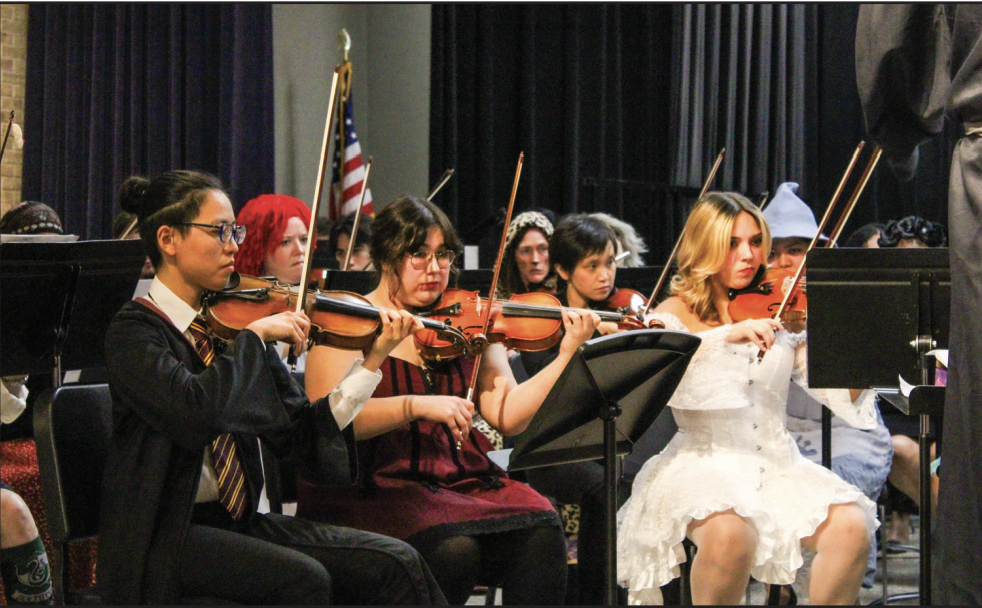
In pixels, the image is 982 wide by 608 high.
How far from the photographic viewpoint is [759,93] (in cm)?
509

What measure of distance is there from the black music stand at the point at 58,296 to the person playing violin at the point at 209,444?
21cm

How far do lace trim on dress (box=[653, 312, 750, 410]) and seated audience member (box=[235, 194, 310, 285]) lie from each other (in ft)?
3.76

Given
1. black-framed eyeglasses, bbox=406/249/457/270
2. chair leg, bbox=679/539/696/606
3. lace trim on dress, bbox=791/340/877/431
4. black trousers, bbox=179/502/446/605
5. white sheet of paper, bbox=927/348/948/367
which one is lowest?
chair leg, bbox=679/539/696/606

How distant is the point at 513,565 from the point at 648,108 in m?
3.82

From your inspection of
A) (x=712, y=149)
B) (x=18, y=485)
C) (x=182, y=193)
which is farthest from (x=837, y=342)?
(x=712, y=149)

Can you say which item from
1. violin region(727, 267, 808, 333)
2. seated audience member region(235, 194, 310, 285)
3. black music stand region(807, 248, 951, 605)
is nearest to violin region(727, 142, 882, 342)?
violin region(727, 267, 808, 333)

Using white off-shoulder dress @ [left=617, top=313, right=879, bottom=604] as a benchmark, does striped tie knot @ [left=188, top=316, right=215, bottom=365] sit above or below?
above

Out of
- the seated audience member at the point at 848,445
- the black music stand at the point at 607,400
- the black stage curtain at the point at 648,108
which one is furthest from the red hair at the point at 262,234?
the black stage curtain at the point at 648,108

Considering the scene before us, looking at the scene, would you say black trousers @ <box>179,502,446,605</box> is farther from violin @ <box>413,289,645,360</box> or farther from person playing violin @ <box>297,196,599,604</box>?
violin @ <box>413,289,645,360</box>

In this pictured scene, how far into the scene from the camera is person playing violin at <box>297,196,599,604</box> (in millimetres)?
1968

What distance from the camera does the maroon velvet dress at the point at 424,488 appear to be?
1.98 m

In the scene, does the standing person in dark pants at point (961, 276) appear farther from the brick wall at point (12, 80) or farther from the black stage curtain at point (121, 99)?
the brick wall at point (12, 80)

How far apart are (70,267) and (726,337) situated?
1.49 m

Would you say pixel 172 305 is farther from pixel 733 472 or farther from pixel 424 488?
pixel 733 472
